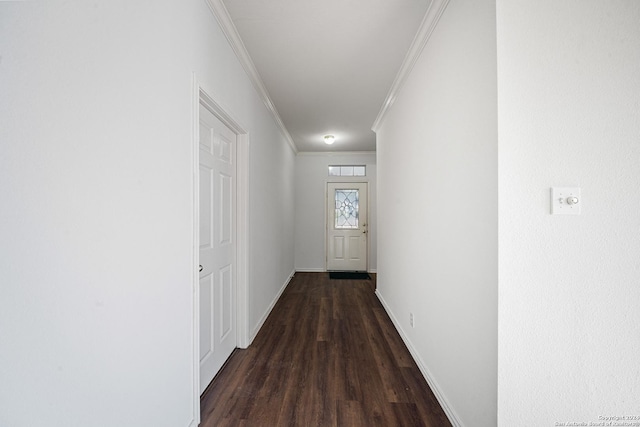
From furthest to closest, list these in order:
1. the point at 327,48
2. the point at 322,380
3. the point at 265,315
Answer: the point at 265,315
the point at 327,48
the point at 322,380

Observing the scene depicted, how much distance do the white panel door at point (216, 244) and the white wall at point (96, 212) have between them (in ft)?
1.23

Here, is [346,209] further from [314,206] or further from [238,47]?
[238,47]

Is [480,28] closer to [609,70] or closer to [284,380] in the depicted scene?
[609,70]

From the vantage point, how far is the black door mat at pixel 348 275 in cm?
541

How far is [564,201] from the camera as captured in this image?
118cm

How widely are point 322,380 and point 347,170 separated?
180 inches

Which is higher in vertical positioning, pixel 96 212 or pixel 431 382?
pixel 96 212

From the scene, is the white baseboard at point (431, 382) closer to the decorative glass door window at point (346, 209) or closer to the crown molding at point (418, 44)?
the crown molding at point (418, 44)

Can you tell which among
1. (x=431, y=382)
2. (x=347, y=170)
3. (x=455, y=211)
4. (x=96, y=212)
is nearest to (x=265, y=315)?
(x=431, y=382)

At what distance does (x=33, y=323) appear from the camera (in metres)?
0.70

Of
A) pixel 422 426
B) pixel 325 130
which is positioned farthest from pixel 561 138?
pixel 325 130

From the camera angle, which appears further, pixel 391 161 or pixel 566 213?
pixel 391 161

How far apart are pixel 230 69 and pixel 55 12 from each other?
146 cm

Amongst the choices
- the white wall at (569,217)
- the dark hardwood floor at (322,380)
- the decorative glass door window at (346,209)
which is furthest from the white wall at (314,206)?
the white wall at (569,217)
